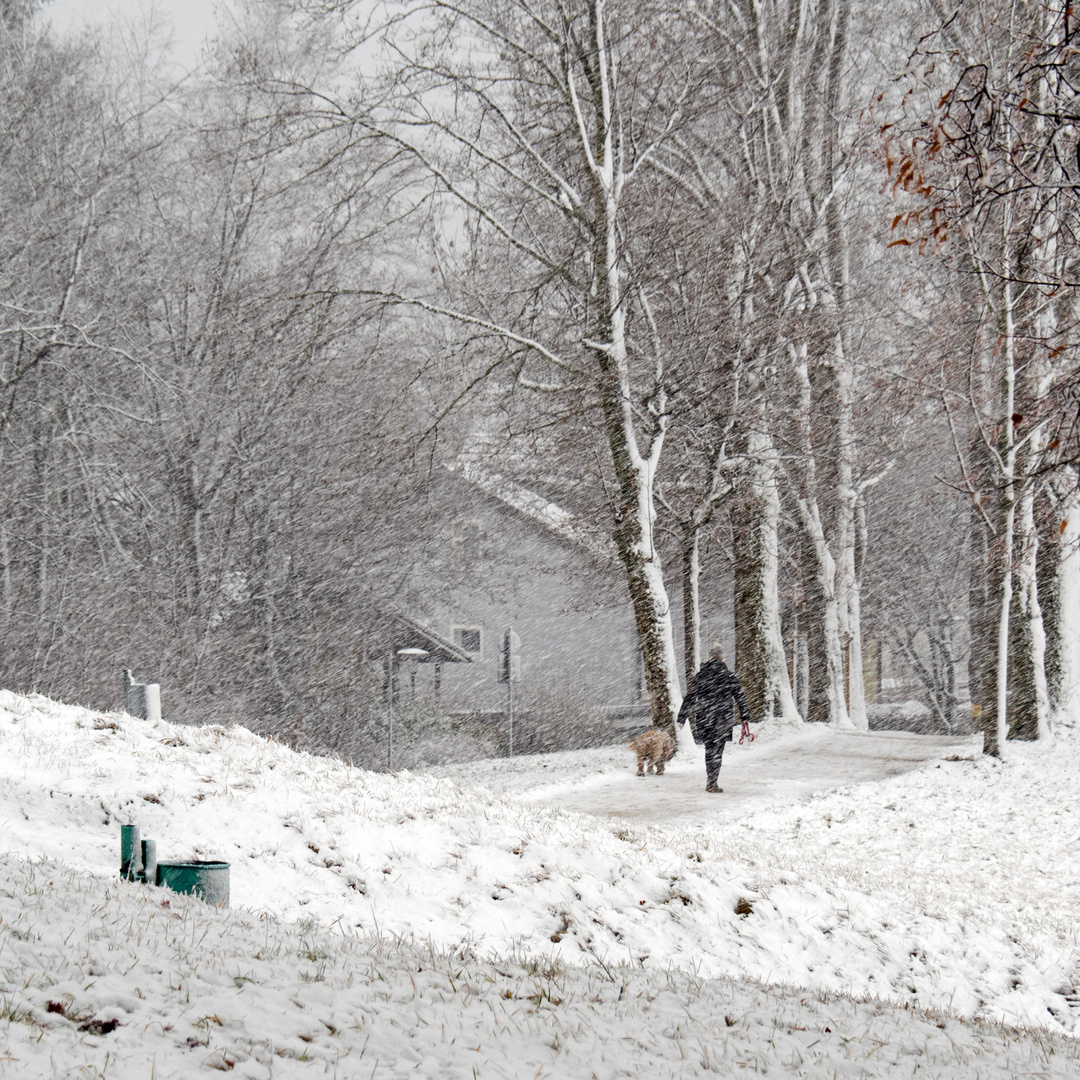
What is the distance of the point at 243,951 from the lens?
4922mm

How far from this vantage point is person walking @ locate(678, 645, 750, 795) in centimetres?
1444

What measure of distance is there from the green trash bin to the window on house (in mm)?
31439

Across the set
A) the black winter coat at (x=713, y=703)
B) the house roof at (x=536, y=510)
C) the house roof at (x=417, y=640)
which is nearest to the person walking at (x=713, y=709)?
the black winter coat at (x=713, y=703)

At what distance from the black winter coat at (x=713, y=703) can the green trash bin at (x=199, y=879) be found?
9.10m

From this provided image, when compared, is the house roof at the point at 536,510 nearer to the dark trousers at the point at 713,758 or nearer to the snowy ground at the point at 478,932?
the dark trousers at the point at 713,758

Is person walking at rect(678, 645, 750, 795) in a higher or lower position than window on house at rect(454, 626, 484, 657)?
lower

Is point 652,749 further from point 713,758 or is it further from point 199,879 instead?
point 199,879

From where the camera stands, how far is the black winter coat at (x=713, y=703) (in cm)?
1442

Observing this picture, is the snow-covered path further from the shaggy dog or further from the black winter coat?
the black winter coat

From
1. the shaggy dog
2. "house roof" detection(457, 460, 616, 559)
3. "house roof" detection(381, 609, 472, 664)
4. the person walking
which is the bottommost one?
the shaggy dog

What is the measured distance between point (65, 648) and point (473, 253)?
369 inches

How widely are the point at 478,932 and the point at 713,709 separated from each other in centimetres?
811

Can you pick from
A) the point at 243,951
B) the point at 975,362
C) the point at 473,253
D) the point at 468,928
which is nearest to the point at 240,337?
the point at 473,253

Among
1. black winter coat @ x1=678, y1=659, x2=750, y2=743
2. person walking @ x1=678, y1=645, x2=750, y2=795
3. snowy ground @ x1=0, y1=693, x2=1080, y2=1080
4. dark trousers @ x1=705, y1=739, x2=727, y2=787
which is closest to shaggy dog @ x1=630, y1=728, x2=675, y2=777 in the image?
black winter coat @ x1=678, y1=659, x2=750, y2=743
